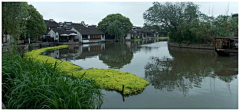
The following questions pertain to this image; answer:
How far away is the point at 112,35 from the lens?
163 feet

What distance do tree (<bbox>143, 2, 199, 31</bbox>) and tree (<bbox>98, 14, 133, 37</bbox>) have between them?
12.4 metres

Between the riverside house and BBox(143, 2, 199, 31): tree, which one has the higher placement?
BBox(143, 2, 199, 31): tree

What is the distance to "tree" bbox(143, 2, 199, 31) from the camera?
3461cm

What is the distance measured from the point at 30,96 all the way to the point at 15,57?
3896mm

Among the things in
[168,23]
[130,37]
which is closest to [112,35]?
[130,37]

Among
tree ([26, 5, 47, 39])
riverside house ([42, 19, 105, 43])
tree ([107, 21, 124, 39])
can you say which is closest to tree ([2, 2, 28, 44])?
tree ([26, 5, 47, 39])

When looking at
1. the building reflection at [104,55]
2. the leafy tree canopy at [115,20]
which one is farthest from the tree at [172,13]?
the leafy tree canopy at [115,20]

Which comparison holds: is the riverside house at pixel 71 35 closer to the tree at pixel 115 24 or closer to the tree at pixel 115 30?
the tree at pixel 115 30

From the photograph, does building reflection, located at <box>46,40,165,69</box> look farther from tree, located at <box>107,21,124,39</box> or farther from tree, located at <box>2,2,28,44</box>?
tree, located at <box>107,21,124,39</box>

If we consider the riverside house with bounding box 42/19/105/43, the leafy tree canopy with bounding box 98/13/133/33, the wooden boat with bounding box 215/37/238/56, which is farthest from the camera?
the leafy tree canopy with bounding box 98/13/133/33

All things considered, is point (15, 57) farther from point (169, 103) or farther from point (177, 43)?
point (177, 43)

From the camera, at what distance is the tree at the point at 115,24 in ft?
155

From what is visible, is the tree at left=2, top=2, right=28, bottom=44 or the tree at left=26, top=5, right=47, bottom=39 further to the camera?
the tree at left=26, top=5, right=47, bottom=39

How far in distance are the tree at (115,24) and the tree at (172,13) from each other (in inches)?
486
